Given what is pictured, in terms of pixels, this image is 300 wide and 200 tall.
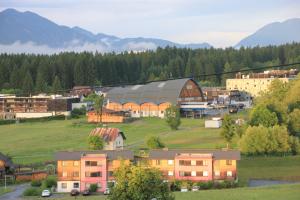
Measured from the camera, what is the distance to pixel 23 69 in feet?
241

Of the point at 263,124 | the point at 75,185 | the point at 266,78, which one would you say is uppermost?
the point at 266,78

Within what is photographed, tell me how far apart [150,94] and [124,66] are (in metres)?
28.2

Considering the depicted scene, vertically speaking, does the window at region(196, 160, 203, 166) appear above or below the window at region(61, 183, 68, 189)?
above

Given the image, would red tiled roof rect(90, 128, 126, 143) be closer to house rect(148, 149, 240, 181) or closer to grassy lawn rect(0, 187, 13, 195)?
house rect(148, 149, 240, 181)

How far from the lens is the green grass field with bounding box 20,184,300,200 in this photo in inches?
780

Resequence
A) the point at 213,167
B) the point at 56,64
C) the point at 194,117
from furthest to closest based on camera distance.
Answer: the point at 56,64, the point at 194,117, the point at 213,167

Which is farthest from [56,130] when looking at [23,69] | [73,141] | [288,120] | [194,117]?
[23,69]

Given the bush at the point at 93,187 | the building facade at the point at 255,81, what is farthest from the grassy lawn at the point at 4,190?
the building facade at the point at 255,81

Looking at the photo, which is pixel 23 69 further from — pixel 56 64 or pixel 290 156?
pixel 290 156

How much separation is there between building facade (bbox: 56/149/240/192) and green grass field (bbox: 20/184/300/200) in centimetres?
278

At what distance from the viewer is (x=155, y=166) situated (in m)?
24.8

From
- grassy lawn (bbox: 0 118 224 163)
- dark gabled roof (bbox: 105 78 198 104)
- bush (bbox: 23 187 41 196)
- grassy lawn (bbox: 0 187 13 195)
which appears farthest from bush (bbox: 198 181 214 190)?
dark gabled roof (bbox: 105 78 198 104)

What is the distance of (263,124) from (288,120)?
7.67 ft

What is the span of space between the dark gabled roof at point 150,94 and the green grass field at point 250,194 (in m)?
34.3
